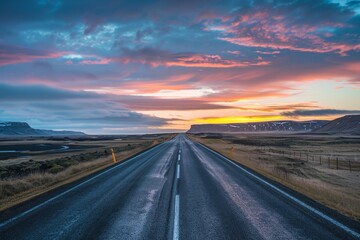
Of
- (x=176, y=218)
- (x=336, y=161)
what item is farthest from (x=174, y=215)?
(x=336, y=161)

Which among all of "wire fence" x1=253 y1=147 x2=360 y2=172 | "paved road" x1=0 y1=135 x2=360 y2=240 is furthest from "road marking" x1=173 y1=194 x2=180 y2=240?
"wire fence" x1=253 y1=147 x2=360 y2=172

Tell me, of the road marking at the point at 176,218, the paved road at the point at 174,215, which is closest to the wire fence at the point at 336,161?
the paved road at the point at 174,215

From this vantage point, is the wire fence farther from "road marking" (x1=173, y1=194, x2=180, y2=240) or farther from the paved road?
"road marking" (x1=173, y1=194, x2=180, y2=240)

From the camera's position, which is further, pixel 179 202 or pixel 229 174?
pixel 229 174

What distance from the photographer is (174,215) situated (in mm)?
8305

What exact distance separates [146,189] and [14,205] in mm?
4783

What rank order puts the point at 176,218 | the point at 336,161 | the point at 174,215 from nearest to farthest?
the point at 176,218 < the point at 174,215 < the point at 336,161

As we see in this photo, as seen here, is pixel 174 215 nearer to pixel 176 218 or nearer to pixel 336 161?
pixel 176 218

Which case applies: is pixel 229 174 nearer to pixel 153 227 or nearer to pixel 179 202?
pixel 179 202

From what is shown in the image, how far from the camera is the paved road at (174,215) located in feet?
22.2

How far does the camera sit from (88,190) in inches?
480

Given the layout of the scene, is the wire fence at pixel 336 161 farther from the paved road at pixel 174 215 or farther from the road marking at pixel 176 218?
the road marking at pixel 176 218

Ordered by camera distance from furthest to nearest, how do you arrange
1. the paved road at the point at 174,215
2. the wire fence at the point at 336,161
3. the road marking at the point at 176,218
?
the wire fence at the point at 336,161, the paved road at the point at 174,215, the road marking at the point at 176,218

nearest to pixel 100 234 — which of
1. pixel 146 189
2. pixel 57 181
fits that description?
pixel 146 189
